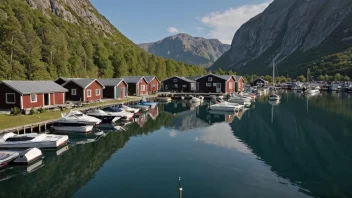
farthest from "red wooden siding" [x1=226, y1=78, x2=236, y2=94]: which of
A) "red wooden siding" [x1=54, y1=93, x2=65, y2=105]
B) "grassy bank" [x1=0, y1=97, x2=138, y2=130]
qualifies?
"grassy bank" [x1=0, y1=97, x2=138, y2=130]

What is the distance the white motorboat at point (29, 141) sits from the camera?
28.2 m

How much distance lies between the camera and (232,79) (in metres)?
96.6

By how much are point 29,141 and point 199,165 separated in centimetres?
1674

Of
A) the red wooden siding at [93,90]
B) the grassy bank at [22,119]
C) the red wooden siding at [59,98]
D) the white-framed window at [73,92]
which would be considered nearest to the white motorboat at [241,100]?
the red wooden siding at [93,90]

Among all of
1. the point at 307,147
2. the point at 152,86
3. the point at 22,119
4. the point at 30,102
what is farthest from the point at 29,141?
the point at 152,86

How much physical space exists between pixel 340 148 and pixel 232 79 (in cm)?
6627

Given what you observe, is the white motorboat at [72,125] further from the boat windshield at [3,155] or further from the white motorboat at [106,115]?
the boat windshield at [3,155]

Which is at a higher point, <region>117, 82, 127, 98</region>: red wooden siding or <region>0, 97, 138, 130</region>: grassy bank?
<region>117, 82, 127, 98</region>: red wooden siding

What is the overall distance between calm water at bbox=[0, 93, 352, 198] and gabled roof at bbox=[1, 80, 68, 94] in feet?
42.3

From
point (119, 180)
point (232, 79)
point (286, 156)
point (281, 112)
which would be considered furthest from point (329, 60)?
point (119, 180)

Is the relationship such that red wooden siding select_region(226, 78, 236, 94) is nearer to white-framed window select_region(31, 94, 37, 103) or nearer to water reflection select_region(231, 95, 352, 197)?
water reflection select_region(231, 95, 352, 197)

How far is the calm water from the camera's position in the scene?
66.7ft

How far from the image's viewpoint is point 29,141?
28.6 meters

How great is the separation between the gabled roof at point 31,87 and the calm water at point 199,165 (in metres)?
12.9
